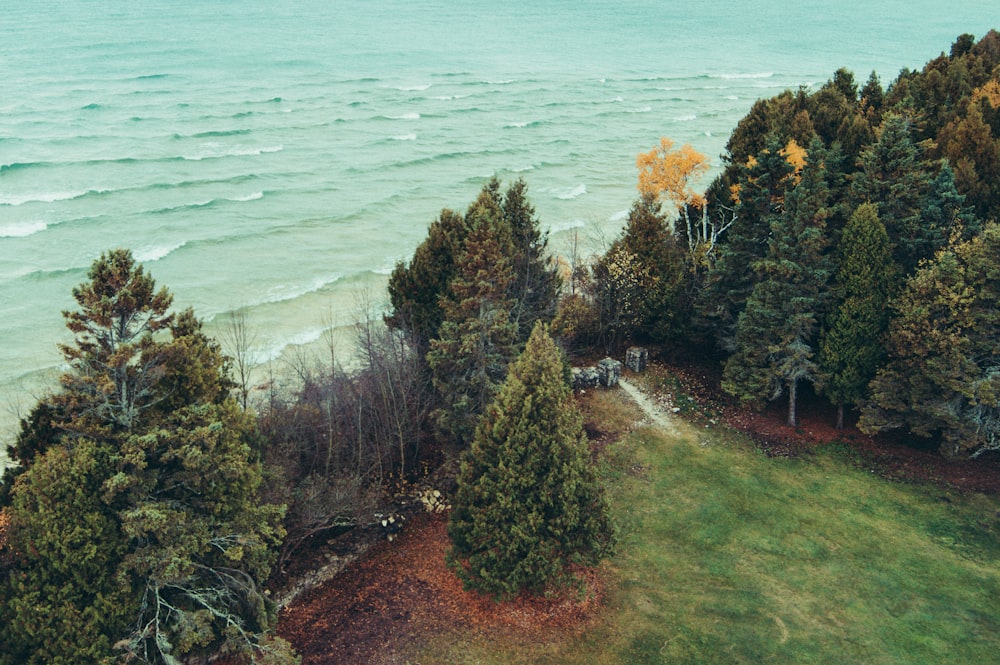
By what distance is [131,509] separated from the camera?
62.8 feet

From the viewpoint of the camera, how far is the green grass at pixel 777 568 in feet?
74.7

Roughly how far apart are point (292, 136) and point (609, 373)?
2345 inches

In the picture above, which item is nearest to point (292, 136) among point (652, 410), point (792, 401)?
point (652, 410)

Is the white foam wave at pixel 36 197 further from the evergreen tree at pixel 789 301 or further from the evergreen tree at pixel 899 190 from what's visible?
the evergreen tree at pixel 899 190

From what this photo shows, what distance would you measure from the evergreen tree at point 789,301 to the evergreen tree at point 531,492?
41.1 feet

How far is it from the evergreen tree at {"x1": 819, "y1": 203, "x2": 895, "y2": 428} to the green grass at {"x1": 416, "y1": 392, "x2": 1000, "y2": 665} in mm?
3405

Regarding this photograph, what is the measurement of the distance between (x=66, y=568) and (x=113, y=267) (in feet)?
24.1

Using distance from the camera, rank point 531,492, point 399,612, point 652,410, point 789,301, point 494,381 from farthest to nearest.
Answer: point 652,410 < point 789,301 < point 494,381 < point 399,612 < point 531,492

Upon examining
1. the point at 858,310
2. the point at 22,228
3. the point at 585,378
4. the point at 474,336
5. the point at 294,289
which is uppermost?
the point at 22,228

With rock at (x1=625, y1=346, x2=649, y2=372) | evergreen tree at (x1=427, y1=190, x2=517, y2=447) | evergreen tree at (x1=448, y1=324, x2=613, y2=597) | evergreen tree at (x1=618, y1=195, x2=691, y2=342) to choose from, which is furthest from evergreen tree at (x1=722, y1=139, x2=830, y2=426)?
evergreen tree at (x1=448, y1=324, x2=613, y2=597)

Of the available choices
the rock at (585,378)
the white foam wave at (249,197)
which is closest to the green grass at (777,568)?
the rock at (585,378)

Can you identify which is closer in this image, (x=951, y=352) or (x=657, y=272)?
(x=951, y=352)

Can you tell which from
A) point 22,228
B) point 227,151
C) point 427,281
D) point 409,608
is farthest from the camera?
point 227,151

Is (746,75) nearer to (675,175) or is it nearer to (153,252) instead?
(675,175)
